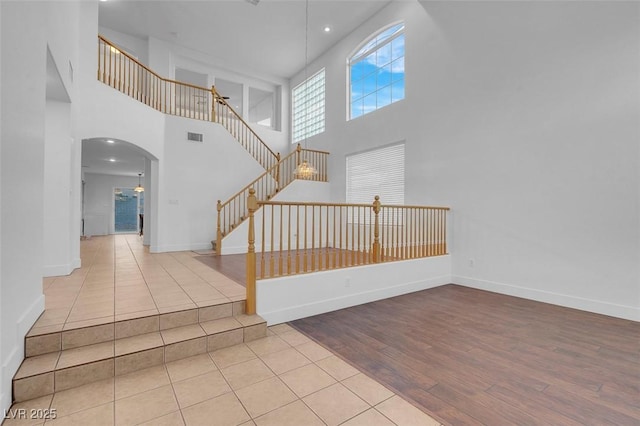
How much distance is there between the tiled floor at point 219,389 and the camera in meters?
1.74

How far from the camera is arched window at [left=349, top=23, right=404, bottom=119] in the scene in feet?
21.3

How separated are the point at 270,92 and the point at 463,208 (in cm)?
841

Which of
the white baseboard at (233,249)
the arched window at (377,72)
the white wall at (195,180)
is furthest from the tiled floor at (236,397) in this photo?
the arched window at (377,72)

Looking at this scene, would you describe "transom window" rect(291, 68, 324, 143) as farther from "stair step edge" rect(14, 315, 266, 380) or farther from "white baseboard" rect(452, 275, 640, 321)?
"stair step edge" rect(14, 315, 266, 380)

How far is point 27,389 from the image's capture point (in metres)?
1.87

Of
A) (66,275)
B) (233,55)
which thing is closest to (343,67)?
(233,55)

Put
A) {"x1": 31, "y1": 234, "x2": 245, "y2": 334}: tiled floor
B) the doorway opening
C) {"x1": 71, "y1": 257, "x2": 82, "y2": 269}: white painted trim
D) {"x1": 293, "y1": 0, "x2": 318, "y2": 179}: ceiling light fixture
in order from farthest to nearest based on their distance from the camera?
the doorway opening → {"x1": 293, "y1": 0, "x2": 318, "y2": 179}: ceiling light fixture → {"x1": 71, "y1": 257, "x2": 82, "y2": 269}: white painted trim → {"x1": 31, "y1": 234, "x2": 245, "y2": 334}: tiled floor

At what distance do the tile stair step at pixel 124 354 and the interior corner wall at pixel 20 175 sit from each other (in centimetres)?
13

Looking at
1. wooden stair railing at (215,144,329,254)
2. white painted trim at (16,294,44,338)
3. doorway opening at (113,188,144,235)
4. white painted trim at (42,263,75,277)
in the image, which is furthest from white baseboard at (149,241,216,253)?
doorway opening at (113,188,144,235)

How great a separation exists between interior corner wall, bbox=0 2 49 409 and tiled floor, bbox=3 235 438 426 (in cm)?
33

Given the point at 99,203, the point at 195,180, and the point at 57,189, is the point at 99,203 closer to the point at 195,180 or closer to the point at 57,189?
the point at 195,180

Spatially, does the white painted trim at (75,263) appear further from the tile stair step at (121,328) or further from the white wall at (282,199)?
the tile stair step at (121,328)

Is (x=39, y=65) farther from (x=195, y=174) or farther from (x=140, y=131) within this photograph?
(x=195, y=174)

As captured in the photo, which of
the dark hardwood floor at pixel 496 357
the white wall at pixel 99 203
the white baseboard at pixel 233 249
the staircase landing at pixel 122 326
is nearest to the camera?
the dark hardwood floor at pixel 496 357
